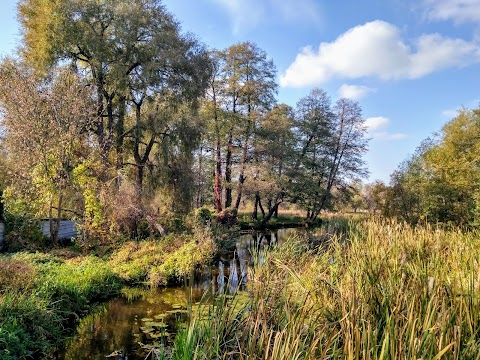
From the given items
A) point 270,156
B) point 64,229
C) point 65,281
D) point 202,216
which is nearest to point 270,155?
point 270,156

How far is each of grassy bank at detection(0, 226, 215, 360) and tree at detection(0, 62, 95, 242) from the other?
2.18m

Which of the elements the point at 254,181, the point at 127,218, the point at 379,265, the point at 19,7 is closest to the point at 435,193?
the point at 254,181

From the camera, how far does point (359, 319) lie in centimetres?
254

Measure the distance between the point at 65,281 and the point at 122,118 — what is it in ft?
32.4

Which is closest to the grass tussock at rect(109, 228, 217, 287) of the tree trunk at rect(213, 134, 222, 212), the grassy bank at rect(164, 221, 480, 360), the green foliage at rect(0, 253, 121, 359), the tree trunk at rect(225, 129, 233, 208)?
the green foliage at rect(0, 253, 121, 359)

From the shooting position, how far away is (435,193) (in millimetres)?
19312

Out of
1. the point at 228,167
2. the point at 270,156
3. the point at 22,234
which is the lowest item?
the point at 22,234

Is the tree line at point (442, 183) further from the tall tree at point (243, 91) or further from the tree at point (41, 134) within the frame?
the tree at point (41, 134)

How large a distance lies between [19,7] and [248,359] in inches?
665

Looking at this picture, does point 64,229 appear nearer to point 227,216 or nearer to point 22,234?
point 22,234

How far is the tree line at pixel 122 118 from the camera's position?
10844 millimetres

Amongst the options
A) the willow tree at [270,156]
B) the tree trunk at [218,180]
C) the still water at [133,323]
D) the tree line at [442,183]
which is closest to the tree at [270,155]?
the willow tree at [270,156]

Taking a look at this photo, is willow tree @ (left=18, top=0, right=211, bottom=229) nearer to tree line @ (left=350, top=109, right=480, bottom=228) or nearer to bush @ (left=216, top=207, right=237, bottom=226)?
bush @ (left=216, top=207, right=237, bottom=226)

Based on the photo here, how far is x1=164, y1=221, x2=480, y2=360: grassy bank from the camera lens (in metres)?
2.12
